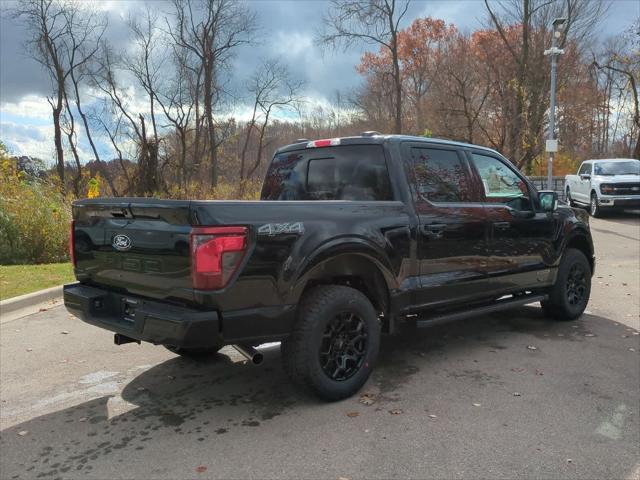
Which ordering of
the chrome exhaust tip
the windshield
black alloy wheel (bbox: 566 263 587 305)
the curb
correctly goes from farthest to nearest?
the windshield < the curb < black alloy wheel (bbox: 566 263 587 305) < the chrome exhaust tip

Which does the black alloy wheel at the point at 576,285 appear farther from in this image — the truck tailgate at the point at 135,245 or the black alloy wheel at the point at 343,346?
the truck tailgate at the point at 135,245

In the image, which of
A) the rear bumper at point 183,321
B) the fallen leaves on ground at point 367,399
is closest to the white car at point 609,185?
the fallen leaves on ground at point 367,399

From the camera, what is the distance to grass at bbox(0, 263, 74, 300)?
735 cm

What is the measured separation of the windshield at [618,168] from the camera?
17.9 m

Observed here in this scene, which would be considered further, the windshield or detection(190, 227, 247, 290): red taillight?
the windshield

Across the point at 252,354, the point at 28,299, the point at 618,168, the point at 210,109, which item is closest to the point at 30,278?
the point at 28,299

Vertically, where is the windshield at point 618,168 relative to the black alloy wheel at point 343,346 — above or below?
above

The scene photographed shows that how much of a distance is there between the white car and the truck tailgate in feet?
56.7

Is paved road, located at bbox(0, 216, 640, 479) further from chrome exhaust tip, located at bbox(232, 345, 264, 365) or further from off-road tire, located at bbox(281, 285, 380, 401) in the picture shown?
chrome exhaust tip, located at bbox(232, 345, 264, 365)

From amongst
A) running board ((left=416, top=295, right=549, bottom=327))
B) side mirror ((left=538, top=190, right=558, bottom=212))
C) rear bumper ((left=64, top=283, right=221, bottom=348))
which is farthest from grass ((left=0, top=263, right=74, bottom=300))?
side mirror ((left=538, top=190, right=558, bottom=212))

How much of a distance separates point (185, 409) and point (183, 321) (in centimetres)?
101

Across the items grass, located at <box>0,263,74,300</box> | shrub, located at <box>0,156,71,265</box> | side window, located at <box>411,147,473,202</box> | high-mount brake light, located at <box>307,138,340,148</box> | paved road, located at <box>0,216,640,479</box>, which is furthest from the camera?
shrub, located at <box>0,156,71,265</box>

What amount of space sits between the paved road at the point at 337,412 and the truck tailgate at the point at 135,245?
92 cm

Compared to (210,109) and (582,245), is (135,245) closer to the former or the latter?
(582,245)
